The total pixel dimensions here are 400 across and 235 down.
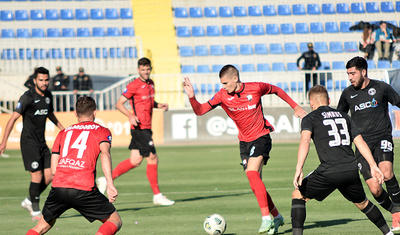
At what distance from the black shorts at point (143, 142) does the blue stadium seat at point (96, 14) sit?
63.7ft

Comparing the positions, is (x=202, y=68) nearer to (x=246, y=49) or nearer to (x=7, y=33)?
(x=246, y=49)

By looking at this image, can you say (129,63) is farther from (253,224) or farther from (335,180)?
(335,180)

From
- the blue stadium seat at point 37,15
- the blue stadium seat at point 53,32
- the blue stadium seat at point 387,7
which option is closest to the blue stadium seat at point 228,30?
the blue stadium seat at point 387,7

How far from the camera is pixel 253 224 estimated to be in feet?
28.4

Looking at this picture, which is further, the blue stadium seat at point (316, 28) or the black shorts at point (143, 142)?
the blue stadium seat at point (316, 28)

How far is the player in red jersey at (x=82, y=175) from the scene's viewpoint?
20.7 ft

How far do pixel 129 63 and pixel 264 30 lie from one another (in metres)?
6.13

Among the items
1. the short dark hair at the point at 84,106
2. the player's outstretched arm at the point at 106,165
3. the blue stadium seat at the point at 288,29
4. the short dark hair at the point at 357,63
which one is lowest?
the player's outstretched arm at the point at 106,165

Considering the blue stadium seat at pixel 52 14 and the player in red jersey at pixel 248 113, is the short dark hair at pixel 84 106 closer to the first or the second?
the player in red jersey at pixel 248 113

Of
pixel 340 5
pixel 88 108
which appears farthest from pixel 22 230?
pixel 340 5

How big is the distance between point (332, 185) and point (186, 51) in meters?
22.7

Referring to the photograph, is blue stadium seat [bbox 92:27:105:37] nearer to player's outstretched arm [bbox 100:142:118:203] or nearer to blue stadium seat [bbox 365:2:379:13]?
blue stadium seat [bbox 365:2:379:13]

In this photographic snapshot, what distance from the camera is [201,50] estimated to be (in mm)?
28844

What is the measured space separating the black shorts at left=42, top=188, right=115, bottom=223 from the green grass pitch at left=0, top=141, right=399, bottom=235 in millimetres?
1869
